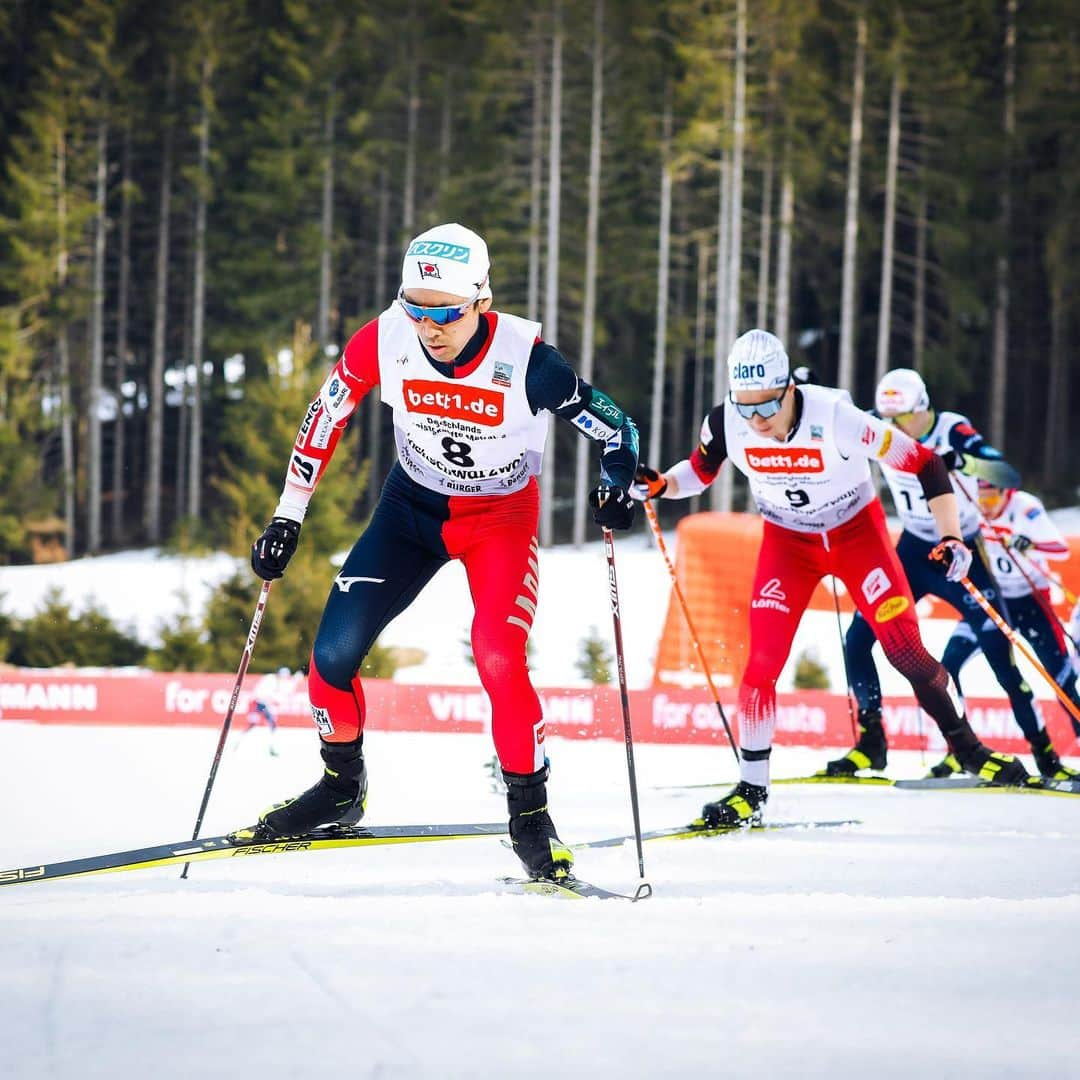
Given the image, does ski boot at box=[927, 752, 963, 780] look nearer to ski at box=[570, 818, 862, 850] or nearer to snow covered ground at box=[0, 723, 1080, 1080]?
snow covered ground at box=[0, 723, 1080, 1080]

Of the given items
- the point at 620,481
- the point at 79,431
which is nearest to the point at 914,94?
the point at 79,431

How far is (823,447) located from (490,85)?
22880mm

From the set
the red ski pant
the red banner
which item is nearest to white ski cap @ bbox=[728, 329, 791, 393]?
the red ski pant

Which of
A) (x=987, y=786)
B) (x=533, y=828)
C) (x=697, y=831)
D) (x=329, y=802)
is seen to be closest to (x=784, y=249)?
(x=987, y=786)

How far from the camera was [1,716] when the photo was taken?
1023 cm

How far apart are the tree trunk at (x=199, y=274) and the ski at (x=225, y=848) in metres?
24.7

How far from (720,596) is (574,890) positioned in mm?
Answer: 9637

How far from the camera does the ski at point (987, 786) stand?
249 inches

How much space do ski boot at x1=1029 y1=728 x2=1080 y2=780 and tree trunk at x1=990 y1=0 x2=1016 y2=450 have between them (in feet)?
72.8

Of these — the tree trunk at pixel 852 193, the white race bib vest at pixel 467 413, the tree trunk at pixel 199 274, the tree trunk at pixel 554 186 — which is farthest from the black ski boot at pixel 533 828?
the tree trunk at pixel 199 274

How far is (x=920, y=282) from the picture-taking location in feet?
92.2

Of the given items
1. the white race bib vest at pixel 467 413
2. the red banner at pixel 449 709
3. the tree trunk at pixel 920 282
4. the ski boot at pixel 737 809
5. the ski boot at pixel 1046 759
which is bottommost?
the red banner at pixel 449 709

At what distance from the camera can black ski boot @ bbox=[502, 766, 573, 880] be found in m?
4.12

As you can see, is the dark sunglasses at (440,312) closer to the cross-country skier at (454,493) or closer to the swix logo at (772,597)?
the cross-country skier at (454,493)
